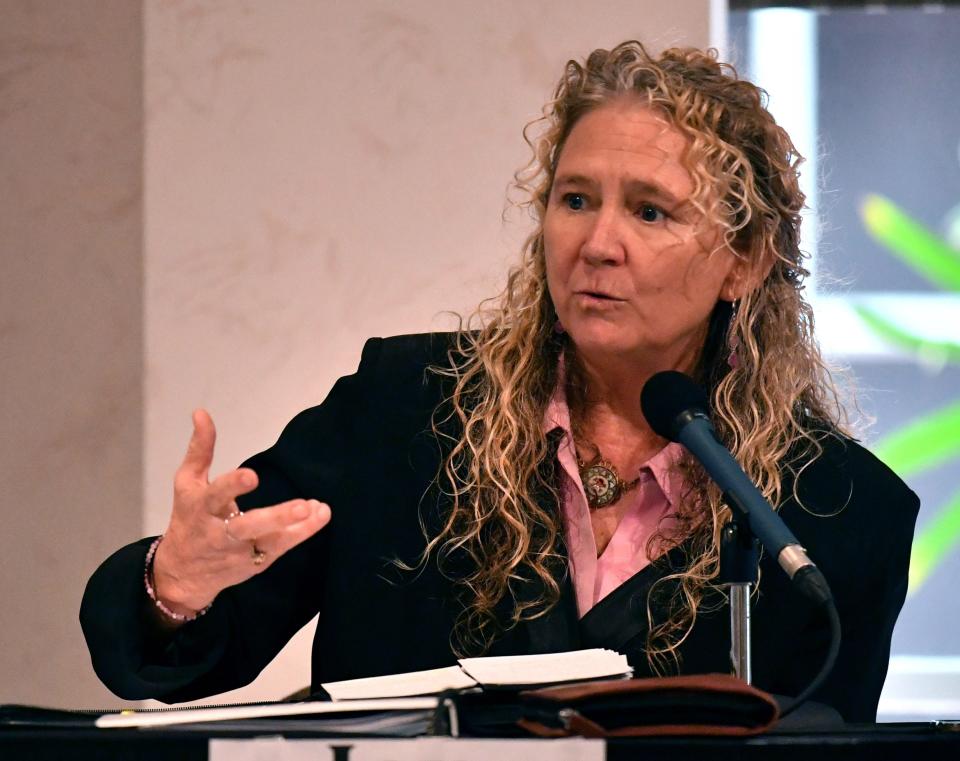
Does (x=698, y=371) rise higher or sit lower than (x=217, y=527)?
higher

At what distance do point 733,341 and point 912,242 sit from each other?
219cm

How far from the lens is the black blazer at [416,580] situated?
1.81 m

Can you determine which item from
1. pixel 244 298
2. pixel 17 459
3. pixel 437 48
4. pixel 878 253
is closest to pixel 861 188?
pixel 878 253

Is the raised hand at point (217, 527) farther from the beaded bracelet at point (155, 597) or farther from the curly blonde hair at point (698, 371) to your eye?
the curly blonde hair at point (698, 371)

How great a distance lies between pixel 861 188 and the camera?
4066 millimetres

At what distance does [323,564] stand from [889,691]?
7.91 feet

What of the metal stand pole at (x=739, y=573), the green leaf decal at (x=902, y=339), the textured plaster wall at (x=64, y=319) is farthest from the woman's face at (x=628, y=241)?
the green leaf decal at (x=902, y=339)

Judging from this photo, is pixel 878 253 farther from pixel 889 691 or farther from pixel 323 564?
pixel 323 564

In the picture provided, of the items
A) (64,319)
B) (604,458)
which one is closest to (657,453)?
(604,458)

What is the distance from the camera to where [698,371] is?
208 cm

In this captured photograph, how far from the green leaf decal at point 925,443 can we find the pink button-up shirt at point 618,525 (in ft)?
7.38

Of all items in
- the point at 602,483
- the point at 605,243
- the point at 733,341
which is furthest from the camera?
the point at 733,341

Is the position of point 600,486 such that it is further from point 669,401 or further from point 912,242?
point 912,242

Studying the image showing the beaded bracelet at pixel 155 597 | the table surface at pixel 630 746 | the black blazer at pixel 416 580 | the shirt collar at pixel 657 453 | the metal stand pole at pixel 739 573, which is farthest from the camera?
the shirt collar at pixel 657 453
